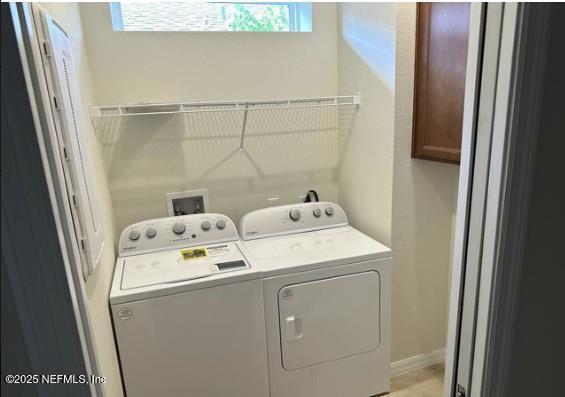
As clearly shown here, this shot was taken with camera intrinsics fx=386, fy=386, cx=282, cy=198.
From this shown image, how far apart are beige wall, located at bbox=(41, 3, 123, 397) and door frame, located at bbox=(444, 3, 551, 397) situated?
882 mm

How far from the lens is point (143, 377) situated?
1.66 metres

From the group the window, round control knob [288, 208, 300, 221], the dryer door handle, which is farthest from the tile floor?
the window

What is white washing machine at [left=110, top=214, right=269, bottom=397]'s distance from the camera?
63.3 inches

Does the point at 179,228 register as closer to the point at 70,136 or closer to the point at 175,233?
the point at 175,233

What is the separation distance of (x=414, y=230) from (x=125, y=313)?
1.49 metres

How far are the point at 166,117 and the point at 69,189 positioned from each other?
3.96 ft

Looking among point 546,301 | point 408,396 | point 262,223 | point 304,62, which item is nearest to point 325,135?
point 304,62

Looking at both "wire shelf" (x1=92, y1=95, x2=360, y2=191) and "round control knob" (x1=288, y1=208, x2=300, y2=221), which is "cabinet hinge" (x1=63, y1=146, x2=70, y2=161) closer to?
"wire shelf" (x1=92, y1=95, x2=360, y2=191)

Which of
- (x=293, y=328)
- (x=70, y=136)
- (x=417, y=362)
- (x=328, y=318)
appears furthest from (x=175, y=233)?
(x=417, y=362)

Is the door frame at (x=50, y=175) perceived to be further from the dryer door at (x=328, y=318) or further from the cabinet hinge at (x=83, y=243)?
the dryer door at (x=328, y=318)

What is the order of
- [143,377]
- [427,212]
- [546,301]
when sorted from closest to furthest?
[546,301]
[143,377]
[427,212]

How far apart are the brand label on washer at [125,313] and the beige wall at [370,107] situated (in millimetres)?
1313

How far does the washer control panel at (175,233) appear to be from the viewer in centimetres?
203

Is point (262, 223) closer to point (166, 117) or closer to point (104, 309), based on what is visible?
point (166, 117)
